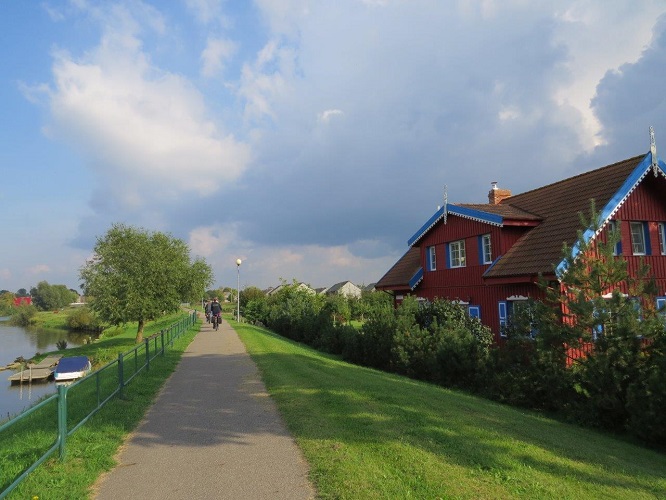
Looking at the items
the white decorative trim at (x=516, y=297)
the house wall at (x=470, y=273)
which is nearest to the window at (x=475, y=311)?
the house wall at (x=470, y=273)

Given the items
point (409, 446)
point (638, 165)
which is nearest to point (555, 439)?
point (409, 446)

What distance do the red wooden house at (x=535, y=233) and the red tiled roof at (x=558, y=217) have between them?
0.04 metres

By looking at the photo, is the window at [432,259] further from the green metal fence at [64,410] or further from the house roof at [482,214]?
the green metal fence at [64,410]

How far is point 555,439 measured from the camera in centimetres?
777

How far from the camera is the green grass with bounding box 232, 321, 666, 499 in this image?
5.14 metres

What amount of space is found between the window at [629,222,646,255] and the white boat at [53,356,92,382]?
27.0 metres

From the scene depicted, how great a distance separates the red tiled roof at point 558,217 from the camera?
653 inches

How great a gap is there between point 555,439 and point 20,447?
774 centimetres

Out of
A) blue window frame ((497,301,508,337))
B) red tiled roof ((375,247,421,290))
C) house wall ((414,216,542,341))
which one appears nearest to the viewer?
blue window frame ((497,301,508,337))

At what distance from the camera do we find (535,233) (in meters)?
18.5

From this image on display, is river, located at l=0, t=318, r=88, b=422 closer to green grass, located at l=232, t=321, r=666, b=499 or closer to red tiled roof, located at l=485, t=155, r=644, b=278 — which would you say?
green grass, located at l=232, t=321, r=666, b=499

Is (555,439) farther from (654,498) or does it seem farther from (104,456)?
(104,456)

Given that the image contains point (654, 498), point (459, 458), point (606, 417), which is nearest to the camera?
point (654, 498)

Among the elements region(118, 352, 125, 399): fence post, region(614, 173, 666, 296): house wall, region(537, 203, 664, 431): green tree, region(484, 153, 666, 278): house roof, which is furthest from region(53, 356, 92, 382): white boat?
region(614, 173, 666, 296): house wall
